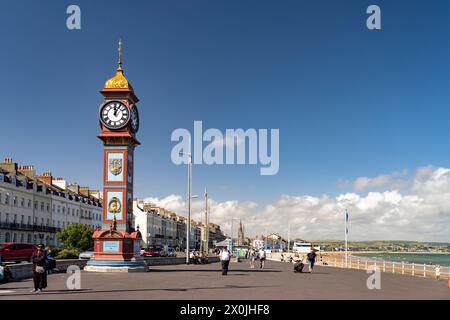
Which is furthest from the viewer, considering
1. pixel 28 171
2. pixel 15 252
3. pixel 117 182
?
pixel 28 171

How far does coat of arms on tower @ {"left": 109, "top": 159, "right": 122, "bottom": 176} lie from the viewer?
31.5 m

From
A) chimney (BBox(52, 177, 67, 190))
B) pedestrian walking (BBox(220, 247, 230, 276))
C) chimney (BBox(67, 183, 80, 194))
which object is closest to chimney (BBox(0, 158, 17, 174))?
chimney (BBox(52, 177, 67, 190))

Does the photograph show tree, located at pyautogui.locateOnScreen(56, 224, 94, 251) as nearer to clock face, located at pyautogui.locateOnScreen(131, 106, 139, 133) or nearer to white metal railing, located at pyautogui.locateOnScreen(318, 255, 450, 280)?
white metal railing, located at pyautogui.locateOnScreen(318, 255, 450, 280)

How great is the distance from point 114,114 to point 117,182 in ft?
13.9

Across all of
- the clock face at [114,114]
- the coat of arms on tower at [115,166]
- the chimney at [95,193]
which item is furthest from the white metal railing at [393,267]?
the chimney at [95,193]

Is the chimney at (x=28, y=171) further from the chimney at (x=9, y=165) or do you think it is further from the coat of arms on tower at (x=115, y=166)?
the coat of arms on tower at (x=115, y=166)

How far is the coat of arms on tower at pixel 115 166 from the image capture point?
31.5 meters

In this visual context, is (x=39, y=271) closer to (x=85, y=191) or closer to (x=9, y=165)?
(x=9, y=165)

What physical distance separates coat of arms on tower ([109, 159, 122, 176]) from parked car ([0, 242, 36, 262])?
14035 mm

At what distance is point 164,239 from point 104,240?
119 meters

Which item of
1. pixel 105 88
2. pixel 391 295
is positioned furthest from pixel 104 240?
pixel 391 295

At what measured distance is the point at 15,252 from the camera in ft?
132

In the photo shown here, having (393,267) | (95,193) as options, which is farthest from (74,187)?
(393,267)

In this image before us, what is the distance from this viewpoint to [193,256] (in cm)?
5006
